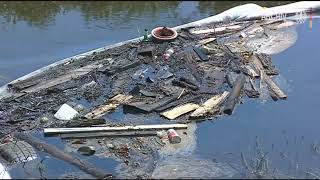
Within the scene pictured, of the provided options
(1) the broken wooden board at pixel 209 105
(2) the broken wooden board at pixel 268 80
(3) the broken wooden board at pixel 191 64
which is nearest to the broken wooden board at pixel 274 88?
(2) the broken wooden board at pixel 268 80

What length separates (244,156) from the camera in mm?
6562

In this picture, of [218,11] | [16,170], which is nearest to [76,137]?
[16,170]

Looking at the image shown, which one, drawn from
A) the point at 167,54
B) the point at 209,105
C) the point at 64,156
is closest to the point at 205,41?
the point at 167,54

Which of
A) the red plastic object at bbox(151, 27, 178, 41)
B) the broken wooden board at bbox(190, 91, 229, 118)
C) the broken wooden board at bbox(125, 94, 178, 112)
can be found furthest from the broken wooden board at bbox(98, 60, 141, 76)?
the broken wooden board at bbox(190, 91, 229, 118)

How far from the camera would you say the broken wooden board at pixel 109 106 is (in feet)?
24.8

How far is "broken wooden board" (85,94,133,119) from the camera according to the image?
7.55m

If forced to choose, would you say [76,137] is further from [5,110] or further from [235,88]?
[235,88]

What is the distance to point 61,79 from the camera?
→ 8.74 meters

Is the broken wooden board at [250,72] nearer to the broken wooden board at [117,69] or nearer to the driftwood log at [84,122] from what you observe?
the broken wooden board at [117,69]

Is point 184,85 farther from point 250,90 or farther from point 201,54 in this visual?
point 201,54

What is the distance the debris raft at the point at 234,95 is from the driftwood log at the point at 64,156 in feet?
8.54

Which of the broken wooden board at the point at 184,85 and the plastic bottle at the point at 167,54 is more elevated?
the plastic bottle at the point at 167,54

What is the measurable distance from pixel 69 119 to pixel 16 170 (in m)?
1.47

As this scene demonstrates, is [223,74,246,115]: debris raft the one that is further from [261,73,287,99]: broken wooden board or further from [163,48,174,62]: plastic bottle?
[163,48,174,62]: plastic bottle
